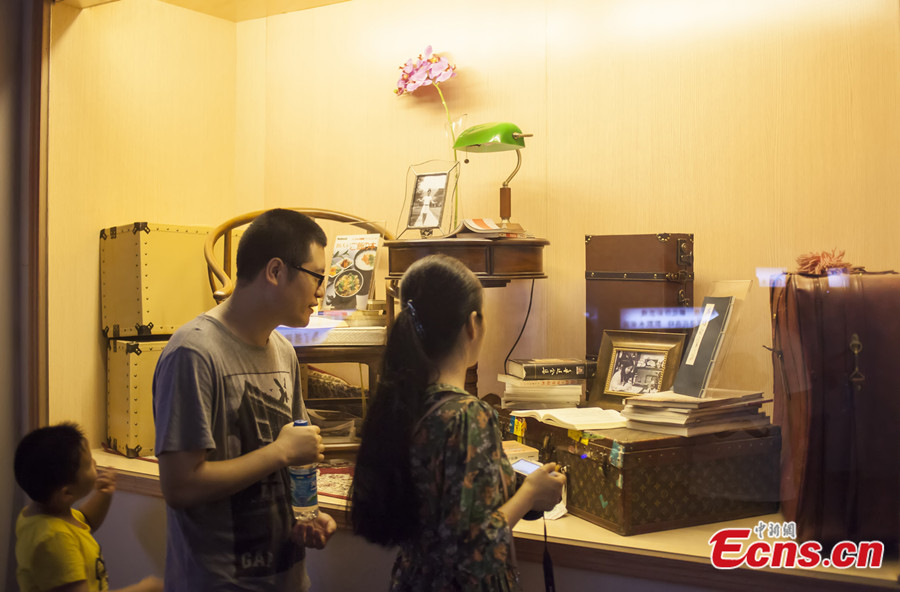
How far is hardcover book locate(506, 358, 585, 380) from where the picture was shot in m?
2.64

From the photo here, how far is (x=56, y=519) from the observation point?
1794mm

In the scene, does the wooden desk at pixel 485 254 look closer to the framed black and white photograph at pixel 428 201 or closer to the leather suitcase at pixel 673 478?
the framed black and white photograph at pixel 428 201

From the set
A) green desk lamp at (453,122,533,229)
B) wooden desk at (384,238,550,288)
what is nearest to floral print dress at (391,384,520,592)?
wooden desk at (384,238,550,288)

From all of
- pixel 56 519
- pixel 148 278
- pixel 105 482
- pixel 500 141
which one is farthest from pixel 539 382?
pixel 148 278

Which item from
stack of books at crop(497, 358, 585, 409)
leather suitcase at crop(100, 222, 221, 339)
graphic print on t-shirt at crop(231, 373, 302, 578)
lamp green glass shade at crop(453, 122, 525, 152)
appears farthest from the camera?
leather suitcase at crop(100, 222, 221, 339)

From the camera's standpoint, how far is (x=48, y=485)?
5.85 ft

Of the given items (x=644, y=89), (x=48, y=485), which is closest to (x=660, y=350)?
(x=644, y=89)

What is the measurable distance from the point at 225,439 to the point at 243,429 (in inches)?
2.3

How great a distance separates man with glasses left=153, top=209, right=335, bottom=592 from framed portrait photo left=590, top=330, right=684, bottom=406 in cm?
124

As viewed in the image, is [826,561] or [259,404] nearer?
[259,404]

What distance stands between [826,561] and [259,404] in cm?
143

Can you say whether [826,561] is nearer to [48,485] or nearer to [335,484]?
[335,484]

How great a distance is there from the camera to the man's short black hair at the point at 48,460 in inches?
70.3

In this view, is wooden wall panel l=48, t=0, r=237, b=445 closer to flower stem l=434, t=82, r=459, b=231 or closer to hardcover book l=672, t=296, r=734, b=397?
flower stem l=434, t=82, r=459, b=231
